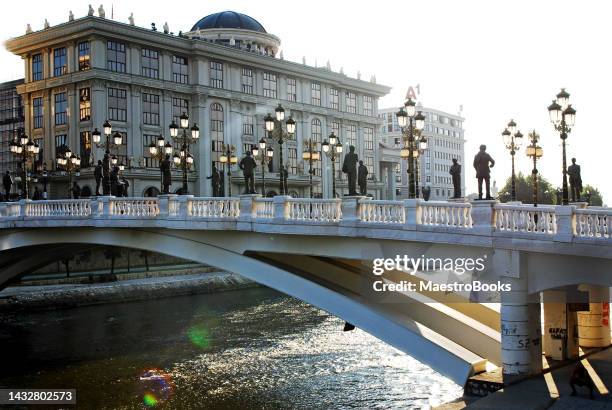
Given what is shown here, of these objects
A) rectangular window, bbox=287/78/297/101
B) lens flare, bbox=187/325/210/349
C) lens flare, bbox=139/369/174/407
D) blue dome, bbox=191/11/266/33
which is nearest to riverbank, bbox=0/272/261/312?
lens flare, bbox=187/325/210/349

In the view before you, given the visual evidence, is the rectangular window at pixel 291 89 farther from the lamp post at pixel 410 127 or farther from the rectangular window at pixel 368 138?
the lamp post at pixel 410 127

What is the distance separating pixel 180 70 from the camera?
7150cm

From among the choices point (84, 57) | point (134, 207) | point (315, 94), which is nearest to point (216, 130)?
point (84, 57)

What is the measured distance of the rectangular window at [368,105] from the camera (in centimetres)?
9356

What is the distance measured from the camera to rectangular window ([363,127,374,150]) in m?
92.9

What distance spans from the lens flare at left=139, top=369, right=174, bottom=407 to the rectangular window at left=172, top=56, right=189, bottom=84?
149ft

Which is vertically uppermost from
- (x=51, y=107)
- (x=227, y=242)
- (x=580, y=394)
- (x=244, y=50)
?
(x=244, y=50)

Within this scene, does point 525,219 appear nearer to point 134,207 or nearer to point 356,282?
point 356,282

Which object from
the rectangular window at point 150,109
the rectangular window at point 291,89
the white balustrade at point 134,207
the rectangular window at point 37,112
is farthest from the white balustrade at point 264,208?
the rectangular window at point 291,89

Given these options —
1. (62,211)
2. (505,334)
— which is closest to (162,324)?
(62,211)

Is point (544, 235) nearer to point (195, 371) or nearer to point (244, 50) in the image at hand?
point (195, 371)

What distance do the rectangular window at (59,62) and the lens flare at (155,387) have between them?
143 feet

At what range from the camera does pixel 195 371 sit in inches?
1182

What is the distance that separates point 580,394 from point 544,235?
165 inches
